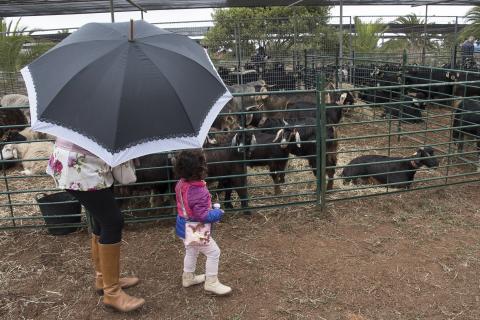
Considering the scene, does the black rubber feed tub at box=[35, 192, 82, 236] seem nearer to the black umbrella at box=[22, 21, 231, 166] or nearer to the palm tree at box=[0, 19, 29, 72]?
the black umbrella at box=[22, 21, 231, 166]

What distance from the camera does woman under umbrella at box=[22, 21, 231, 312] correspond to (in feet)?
8.98

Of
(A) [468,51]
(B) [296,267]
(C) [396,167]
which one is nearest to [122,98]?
(B) [296,267]

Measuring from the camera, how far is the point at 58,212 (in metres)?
5.18

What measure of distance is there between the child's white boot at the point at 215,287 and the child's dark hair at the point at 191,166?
3.16ft

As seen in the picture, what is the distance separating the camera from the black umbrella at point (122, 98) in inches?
108

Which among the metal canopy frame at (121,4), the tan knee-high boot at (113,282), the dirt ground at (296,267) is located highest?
the metal canopy frame at (121,4)

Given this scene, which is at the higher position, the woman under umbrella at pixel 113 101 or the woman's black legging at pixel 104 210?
the woman under umbrella at pixel 113 101

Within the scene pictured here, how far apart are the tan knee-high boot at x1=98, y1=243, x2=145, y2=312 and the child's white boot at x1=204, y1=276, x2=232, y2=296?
56 cm

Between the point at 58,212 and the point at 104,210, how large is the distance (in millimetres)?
2233

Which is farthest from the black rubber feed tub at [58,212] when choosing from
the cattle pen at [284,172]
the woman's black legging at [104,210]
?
the woman's black legging at [104,210]

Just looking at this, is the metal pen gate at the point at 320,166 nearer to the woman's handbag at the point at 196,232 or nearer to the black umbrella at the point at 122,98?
the woman's handbag at the point at 196,232

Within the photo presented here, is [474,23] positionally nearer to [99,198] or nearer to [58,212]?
[58,212]

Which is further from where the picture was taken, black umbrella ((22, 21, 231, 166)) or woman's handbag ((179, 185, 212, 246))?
woman's handbag ((179, 185, 212, 246))

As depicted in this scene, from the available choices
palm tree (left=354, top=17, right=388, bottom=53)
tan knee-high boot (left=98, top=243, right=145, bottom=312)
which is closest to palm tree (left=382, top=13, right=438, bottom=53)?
palm tree (left=354, top=17, right=388, bottom=53)
